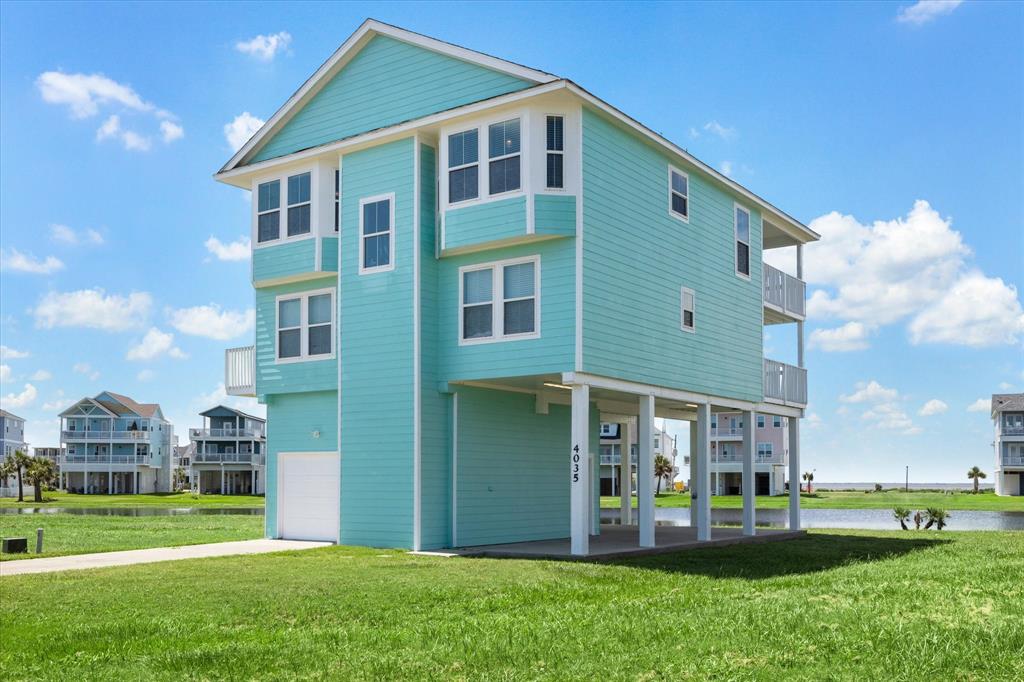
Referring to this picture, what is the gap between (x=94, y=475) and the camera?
110 meters

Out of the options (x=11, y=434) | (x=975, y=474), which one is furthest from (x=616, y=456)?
(x=11, y=434)

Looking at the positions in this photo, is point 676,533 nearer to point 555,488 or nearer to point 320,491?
point 555,488

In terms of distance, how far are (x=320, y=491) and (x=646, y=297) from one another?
9033 millimetres

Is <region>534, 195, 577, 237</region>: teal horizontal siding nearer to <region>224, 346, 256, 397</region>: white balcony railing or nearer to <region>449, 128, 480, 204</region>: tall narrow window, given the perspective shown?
<region>449, 128, 480, 204</region>: tall narrow window

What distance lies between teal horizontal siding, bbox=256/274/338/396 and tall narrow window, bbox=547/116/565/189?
21.1 feet

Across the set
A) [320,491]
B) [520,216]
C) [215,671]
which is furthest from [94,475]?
[215,671]

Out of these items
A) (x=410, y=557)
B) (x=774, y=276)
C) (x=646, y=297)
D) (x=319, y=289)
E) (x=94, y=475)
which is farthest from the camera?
(x=94, y=475)

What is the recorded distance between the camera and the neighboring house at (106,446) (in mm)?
108438

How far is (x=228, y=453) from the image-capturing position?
11131 cm

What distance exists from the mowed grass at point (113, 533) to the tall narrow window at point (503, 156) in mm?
11819

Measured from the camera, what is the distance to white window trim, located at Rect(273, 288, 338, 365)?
2448 centimetres

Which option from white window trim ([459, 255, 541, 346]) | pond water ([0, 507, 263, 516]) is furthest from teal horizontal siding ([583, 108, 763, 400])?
pond water ([0, 507, 263, 516])

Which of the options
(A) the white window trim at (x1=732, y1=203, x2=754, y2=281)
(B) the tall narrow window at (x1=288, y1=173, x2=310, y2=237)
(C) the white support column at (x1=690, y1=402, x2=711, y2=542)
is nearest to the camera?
(B) the tall narrow window at (x1=288, y1=173, x2=310, y2=237)

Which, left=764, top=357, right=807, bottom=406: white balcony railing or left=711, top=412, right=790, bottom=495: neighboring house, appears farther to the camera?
left=711, top=412, right=790, bottom=495: neighboring house
